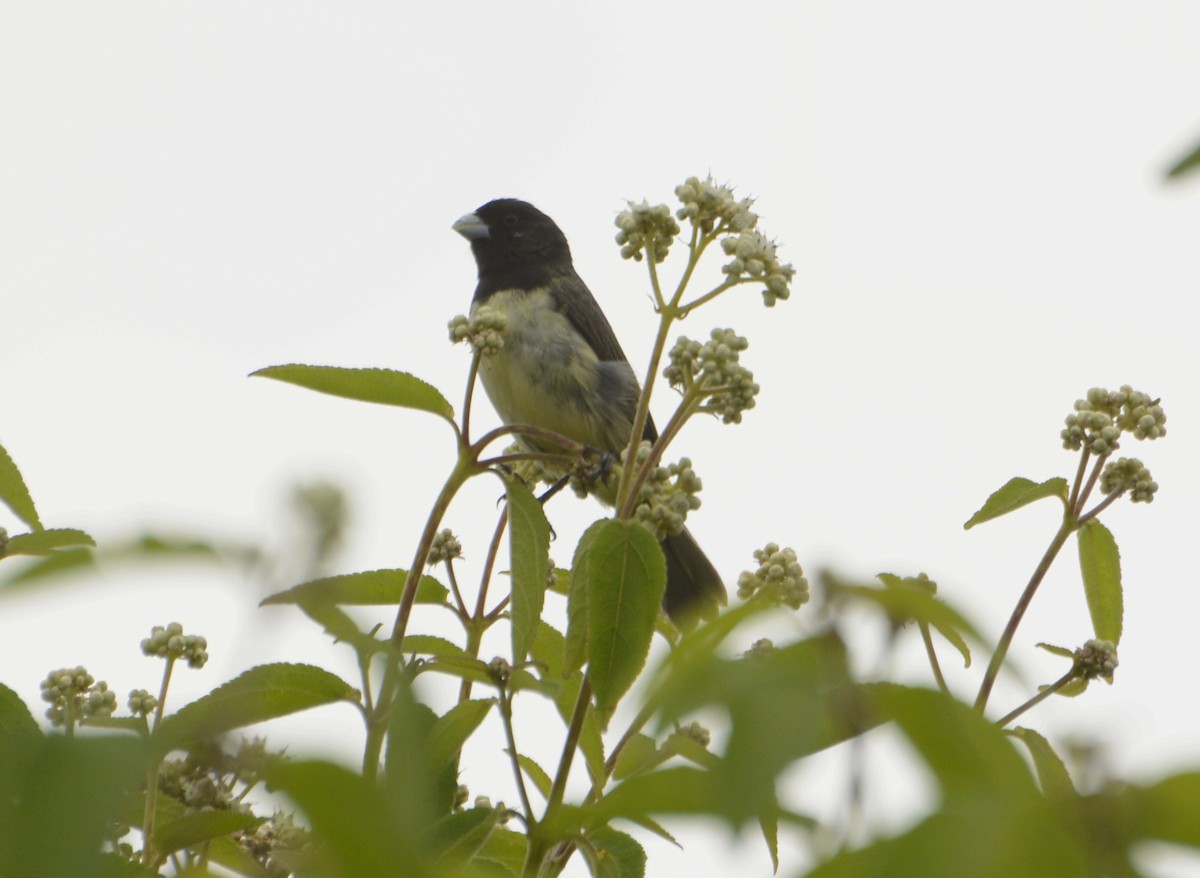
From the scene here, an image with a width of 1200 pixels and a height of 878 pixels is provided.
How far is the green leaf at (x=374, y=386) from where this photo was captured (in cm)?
221

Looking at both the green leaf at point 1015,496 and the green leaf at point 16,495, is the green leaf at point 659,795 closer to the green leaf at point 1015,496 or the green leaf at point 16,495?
the green leaf at point 16,495

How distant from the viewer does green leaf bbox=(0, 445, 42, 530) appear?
192cm

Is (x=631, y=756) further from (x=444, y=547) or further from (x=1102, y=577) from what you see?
(x=1102, y=577)

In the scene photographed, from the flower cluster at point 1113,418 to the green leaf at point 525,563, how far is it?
0.94 metres

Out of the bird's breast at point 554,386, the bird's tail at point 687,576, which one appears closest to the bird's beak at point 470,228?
the bird's breast at point 554,386

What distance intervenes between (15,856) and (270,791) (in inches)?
5.2

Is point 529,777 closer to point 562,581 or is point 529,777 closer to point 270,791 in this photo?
point 562,581

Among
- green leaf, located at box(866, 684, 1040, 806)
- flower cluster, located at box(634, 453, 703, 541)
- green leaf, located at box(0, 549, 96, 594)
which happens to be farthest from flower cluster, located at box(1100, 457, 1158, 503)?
green leaf, located at box(0, 549, 96, 594)

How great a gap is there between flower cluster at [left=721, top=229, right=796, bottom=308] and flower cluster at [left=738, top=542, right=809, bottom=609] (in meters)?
0.45

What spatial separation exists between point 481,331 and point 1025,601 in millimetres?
1039

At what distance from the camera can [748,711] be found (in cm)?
76

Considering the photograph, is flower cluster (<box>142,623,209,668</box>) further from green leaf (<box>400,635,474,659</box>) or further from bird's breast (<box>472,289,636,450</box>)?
bird's breast (<box>472,289,636,450</box>)

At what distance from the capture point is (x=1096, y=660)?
7.37 ft

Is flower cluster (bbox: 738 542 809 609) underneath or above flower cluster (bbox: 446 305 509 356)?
underneath
